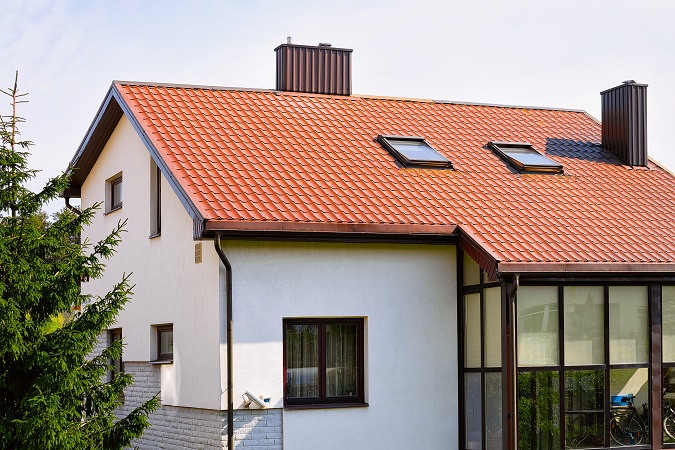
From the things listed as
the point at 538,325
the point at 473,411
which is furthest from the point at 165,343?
the point at 538,325

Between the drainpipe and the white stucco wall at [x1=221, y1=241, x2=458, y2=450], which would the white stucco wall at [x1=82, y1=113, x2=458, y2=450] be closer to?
the white stucco wall at [x1=221, y1=241, x2=458, y2=450]

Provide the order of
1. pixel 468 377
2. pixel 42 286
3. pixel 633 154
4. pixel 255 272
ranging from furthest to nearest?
pixel 633 154 < pixel 468 377 < pixel 255 272 < pixel 42 286

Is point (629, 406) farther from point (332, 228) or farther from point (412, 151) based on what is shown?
point (412, 151)

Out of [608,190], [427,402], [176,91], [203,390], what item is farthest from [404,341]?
[176,91]

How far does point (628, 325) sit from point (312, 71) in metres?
8.07

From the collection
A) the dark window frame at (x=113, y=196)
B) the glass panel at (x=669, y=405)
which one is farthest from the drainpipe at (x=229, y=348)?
the glass panel at (x=669, y=405)

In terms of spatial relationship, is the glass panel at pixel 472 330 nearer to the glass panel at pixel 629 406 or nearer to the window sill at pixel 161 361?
the glass panel at pixel 629 406

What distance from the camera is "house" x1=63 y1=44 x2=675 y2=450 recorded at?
14.1m

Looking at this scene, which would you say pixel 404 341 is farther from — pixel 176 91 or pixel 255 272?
pixel 176 91

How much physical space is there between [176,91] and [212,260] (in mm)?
4629

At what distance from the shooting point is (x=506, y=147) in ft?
61.5

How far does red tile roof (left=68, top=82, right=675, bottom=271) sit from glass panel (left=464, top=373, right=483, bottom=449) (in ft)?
6.80

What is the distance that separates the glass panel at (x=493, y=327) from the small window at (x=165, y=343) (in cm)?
495

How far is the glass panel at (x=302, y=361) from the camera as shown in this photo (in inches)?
570
